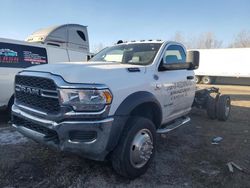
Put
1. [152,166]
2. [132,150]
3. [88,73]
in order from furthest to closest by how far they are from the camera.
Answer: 1. [152,166]
2. [132,150]
3. [88,73]

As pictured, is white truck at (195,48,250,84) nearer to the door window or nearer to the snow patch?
the door window

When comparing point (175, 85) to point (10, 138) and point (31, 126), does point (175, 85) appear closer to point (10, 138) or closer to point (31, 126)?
point (31, 126)

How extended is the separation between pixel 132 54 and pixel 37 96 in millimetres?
2051

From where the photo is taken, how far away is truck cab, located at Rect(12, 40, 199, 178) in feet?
9.84

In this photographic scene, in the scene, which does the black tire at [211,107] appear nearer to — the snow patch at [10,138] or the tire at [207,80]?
the snow patch at [10,138]

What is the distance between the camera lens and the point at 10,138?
5.36 meters

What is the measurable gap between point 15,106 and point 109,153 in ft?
5.70

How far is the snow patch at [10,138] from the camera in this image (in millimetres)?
5105

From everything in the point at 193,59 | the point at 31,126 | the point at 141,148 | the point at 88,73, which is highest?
the point at 193,59

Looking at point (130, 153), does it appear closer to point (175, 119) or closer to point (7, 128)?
point (175, 119)

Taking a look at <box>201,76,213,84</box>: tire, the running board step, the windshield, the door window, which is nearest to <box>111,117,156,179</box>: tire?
the running board step

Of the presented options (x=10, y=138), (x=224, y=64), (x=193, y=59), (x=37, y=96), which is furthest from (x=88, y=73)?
(x=224, y=64)

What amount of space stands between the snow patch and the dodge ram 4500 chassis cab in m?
1.39

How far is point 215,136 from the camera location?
5957mm
